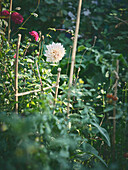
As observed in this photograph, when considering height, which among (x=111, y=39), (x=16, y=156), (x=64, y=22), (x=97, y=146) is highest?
(x=64, y=22)

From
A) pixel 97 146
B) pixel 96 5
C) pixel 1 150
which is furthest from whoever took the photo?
pixel 96 5

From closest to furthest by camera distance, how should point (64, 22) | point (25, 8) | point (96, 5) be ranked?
point (25, 8) → point (64, 22) → point (96, 5)

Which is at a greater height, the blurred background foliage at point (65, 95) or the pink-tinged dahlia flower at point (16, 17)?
the pink-tinged dahlia flower at point (16, 17)

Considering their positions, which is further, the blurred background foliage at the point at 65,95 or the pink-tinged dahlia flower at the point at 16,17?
the pink-tinged dahlia flower at the point at 16,17

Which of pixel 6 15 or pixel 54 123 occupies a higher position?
pixel 6 15

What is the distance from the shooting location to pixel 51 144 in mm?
1114

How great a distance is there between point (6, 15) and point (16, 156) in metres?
1.23

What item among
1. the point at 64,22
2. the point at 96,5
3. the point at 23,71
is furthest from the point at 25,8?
the point at 23,71

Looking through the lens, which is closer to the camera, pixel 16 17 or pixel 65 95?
pixel 65 95

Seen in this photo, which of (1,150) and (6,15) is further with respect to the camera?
(6,15)

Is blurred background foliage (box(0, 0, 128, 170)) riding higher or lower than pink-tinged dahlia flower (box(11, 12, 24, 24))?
lower

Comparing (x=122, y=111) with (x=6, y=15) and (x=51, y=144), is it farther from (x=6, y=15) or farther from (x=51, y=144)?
(x=6, y=15)

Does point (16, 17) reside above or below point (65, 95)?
above

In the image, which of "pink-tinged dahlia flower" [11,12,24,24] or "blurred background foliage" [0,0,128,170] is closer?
"blurred background foliage" [0,0,128,170]
